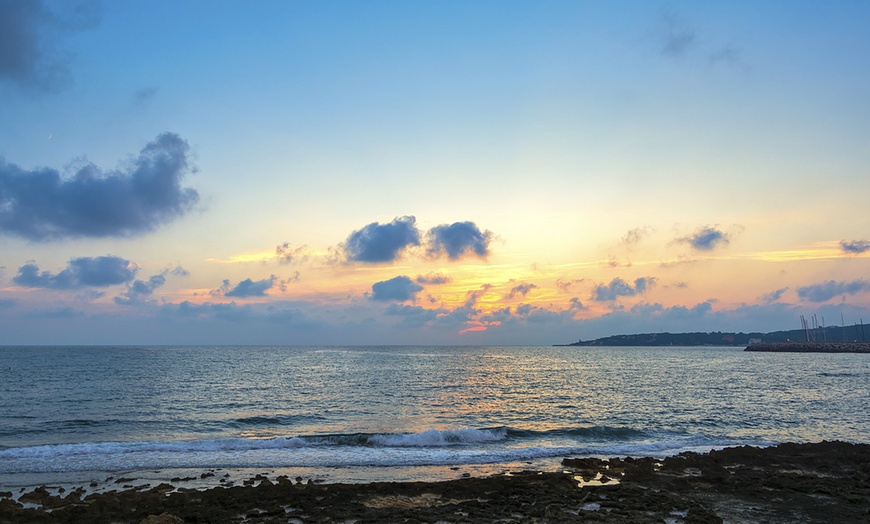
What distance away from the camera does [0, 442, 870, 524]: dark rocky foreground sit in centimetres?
1547

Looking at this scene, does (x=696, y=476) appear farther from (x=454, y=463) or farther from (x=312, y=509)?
(x=312, y=509)

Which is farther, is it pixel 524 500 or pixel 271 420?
pixel 271 420

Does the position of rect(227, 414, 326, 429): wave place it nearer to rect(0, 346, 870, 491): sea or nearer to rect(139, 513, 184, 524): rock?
rect(0, 346, 870, 491): sea

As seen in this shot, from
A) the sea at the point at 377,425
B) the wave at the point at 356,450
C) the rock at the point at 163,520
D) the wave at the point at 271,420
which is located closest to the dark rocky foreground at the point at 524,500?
the rock at the point at 163,520

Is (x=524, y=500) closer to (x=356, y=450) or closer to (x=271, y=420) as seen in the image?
(x=356, y=450)

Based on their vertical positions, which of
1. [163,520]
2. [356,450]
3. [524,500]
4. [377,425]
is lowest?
[377,425]

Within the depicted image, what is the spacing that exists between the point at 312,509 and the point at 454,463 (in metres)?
9.57

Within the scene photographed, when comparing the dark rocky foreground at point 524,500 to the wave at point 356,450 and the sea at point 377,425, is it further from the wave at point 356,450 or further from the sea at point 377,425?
the wave at point 356,450

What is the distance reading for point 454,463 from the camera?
2430 centimetres

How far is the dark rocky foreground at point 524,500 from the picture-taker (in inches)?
609

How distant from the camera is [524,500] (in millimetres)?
17141

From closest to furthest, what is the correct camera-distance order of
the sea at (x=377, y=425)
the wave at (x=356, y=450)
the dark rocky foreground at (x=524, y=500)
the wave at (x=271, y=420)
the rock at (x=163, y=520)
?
the rock at (x=163, y=520) → the dark rocky foreground at (x=524, y=500) → the sea at (x=377, y=425) → the wave at (x=356, y=450) → the wave at (x=271, y=420)

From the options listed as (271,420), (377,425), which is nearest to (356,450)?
(377,425)

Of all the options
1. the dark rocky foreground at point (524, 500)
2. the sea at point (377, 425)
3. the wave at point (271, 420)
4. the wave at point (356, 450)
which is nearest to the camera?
the dark rocky foreground at point (524, 500)
